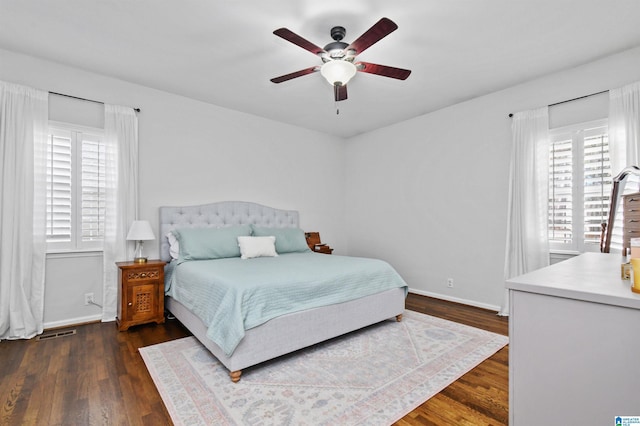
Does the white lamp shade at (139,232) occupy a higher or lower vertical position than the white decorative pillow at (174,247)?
higher

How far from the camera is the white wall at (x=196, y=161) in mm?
3215

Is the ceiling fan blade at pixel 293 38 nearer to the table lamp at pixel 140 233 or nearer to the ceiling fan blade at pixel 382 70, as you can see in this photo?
the ceiling fan blade at pixel 382 70

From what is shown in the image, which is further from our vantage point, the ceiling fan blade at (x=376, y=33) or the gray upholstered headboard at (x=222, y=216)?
the gray upholstered headboard at (x=222, y=216)

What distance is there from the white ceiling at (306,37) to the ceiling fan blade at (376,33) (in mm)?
287

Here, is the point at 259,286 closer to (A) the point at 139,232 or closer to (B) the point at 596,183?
(A) the point at 139,232

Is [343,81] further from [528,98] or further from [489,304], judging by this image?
[489,304]

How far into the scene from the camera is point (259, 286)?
2.32m

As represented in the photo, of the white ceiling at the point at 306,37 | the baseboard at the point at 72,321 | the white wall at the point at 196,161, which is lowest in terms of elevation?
the baseboard at the point at 72,321

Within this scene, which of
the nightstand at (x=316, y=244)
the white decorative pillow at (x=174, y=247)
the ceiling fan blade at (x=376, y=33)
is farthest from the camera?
the nightstand at (x=316, y=244)

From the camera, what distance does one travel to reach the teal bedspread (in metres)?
2.21

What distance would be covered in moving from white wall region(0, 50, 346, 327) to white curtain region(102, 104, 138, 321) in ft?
0.42

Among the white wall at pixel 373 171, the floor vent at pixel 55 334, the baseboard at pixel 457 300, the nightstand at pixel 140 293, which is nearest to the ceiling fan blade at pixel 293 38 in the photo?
the white wall at pixel 373 171

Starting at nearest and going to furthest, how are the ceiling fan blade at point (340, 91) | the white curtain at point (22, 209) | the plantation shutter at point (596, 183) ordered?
the ceiling fan blade at point (340, 91), the white curtain at point (22, 209), the plantation shutter at point (596, 183)

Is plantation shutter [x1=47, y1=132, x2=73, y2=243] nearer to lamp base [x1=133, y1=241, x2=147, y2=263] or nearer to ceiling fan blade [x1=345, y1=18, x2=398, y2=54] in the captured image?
lamp base [x1=133, y1=241, x2=147, y2=263]
